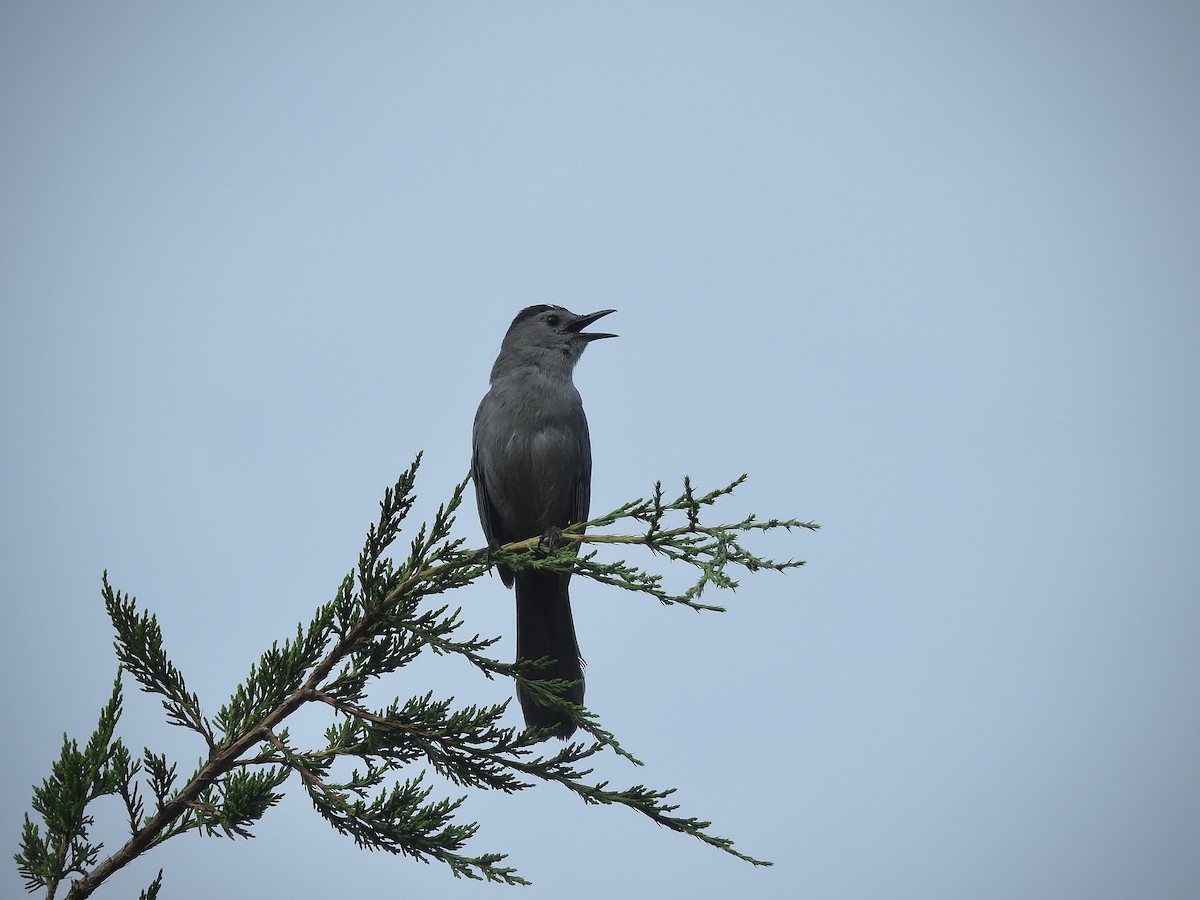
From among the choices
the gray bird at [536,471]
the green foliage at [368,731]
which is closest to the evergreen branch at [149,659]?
the green foliage at [368,731]

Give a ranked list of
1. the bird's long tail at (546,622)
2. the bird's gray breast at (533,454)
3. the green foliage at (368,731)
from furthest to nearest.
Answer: the bird's gray breast at (533,454)
the bird's long tail at (546,622)
the green foliage at (368,731)

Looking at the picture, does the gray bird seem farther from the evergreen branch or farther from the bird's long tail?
the evergreen branch

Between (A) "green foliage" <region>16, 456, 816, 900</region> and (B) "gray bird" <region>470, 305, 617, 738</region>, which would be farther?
(B) "gray bird" <region>470, 305, 617, 738</region>

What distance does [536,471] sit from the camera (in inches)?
248

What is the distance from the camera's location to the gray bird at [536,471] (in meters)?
6.00

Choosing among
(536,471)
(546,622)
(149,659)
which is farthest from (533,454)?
(149,659)

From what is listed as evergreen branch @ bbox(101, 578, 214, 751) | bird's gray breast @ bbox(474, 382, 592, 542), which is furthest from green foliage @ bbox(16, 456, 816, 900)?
bird's gray breast @ bbox(474, 382, 592, 542)

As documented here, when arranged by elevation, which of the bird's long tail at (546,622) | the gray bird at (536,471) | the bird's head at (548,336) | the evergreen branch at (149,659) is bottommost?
the evergreen branch at (149,659)

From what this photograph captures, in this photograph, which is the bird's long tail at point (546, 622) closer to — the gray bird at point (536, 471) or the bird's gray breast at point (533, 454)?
the gray bird at point (536, 471)

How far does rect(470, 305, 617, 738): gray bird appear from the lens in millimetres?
6000

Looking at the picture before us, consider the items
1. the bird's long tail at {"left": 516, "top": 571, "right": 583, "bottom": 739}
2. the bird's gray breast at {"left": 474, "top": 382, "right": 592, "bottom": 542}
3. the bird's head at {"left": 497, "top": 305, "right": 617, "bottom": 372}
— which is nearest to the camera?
the bird's long tail at {"left": 516, "top": 571, "right": 583, "bottom": 739}

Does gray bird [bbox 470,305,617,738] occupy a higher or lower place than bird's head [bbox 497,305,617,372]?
lower

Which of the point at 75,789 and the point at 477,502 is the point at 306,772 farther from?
the point at 477,502

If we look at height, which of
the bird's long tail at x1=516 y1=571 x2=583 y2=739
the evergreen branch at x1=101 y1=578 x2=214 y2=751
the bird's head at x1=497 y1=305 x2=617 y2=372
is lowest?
the evergreen branch at x1=101 y1=578 x2=214 y2=751
